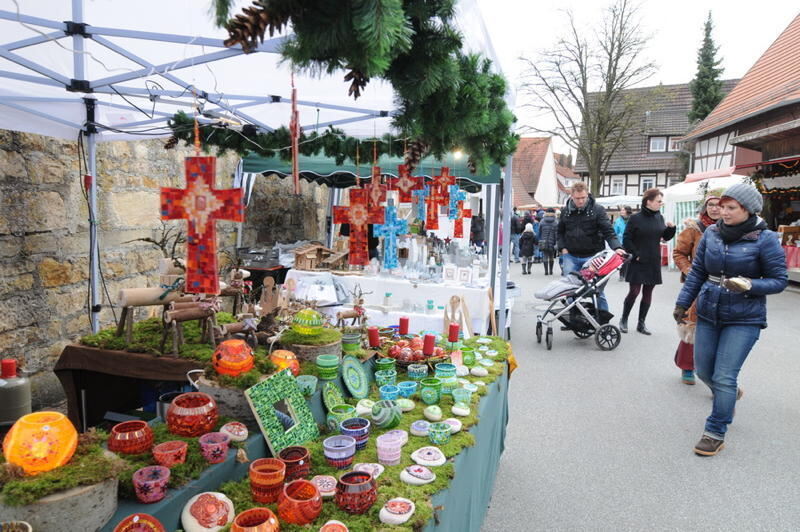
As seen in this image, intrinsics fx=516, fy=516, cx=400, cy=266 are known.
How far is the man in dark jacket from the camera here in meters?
6.10

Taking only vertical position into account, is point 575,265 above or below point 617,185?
below

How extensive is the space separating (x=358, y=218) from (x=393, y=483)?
8.51 ft

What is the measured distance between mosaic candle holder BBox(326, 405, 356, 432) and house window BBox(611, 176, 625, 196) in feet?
109

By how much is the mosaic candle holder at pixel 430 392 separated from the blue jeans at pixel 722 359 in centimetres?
205

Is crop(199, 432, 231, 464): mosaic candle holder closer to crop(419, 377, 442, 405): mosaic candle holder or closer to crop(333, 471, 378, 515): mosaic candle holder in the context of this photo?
crop(333, 471, 378, 515): mosaic candle holder

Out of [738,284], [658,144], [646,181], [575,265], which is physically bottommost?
[575,265]

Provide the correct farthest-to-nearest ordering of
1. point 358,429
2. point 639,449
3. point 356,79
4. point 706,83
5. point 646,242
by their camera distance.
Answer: point 706,83, point 646,242, point 639,449, point 358,429, point 356,79

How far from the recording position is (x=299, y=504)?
1472mm

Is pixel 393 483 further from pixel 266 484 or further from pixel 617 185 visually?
pixel 617 185

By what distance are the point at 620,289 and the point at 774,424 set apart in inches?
279

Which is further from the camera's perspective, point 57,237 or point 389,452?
point 57,237

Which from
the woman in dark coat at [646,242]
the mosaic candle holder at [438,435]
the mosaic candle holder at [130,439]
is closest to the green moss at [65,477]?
the mosaic candle holder at [130,439]

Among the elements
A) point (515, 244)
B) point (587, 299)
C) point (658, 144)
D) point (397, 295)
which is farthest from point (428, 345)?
point (658, 144)

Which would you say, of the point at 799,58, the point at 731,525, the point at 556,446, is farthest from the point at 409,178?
the point at 799,58
